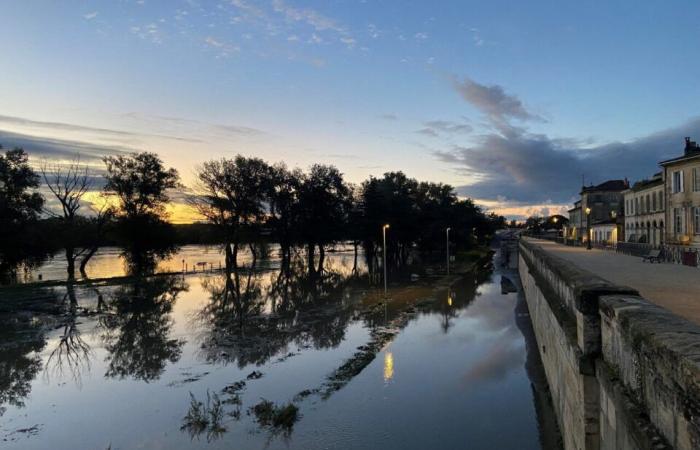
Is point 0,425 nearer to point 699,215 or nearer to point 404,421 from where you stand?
point 404,421

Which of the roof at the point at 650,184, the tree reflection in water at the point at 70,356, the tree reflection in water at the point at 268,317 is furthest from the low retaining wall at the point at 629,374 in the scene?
the roof at the point at 650,184

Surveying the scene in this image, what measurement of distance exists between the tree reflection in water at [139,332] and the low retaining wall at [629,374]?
1364cm

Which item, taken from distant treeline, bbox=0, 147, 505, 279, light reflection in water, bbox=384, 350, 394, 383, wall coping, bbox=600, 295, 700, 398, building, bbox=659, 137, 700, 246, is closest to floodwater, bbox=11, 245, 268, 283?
distant treeline, bbox=0, 147, 505, 279

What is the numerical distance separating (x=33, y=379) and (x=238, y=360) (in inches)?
264

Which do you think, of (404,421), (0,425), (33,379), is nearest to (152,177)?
(33,379)

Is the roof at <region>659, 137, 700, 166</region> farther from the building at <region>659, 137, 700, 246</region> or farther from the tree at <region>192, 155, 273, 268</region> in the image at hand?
the tree at <region>192, 155, 273, 268</region>

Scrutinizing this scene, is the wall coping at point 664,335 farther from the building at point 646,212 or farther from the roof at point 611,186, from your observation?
the roof at point 611,186

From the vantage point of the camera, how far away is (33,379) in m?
15.0

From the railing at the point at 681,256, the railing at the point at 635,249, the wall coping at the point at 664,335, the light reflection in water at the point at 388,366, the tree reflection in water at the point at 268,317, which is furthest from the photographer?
the railing at the point at 635,249

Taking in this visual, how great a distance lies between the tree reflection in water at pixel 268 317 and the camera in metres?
18.3

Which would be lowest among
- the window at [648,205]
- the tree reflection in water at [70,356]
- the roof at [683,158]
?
the tree reflection in water at [70,356]

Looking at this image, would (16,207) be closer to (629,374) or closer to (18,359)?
(18,359)

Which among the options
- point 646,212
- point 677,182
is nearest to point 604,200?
point 646,212

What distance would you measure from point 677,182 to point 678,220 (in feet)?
9.54
